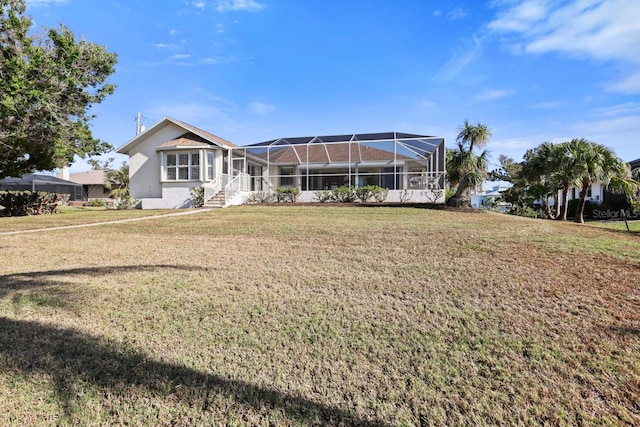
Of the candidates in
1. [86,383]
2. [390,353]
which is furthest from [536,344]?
[86,383]

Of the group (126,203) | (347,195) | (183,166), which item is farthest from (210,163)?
(347,195)

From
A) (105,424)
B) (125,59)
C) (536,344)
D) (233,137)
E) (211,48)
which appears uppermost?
(125,59)

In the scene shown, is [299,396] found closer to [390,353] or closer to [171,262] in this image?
[390,353]

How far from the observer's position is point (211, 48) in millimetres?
14766

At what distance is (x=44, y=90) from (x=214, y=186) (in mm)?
8466

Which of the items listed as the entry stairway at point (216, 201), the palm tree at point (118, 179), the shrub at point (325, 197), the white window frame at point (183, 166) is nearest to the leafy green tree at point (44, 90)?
the white window frame at point (183, 166)

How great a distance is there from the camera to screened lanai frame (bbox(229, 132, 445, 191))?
19.4 meters

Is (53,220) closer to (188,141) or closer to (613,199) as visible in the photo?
(188,141)

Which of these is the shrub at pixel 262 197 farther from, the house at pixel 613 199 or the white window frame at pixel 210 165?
the house at pixel 613 199

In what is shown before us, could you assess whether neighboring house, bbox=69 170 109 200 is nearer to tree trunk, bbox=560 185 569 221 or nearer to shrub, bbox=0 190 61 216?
shrub, bbox=0 190 61 216

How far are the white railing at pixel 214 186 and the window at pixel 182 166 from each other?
1.40 metres

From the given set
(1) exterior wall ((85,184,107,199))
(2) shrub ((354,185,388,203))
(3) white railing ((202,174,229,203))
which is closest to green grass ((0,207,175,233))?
(3) white railing ((202,174,229,203))

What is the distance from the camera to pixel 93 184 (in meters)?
44.5

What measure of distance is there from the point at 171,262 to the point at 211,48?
12.1 m
